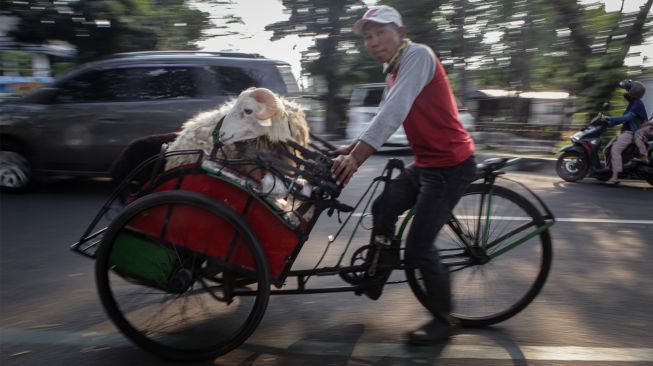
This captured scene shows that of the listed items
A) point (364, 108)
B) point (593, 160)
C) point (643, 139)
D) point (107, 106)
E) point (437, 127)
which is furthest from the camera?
point (364, 108)

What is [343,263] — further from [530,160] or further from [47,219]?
[530,160]

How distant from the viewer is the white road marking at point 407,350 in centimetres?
271

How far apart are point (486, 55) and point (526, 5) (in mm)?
2370

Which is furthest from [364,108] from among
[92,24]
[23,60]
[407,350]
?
[23,60]

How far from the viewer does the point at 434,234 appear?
2.79m

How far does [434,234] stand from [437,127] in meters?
0.56

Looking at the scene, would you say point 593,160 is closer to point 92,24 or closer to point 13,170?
point 13,170

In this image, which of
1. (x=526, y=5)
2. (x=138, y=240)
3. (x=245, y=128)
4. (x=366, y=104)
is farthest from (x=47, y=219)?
(x=526, y=5)

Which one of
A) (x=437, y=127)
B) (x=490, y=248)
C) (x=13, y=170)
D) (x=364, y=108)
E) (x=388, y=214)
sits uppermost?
(x=437, y=127)

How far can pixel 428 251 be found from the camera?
9.23 ft

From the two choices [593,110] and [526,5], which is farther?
[526,5]

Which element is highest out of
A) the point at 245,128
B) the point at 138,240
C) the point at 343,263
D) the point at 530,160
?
the point at 245,128

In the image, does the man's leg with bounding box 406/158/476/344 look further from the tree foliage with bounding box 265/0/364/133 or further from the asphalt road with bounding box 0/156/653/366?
the tree foliage with bounding box 265/0/364/133

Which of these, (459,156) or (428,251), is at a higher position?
(459,156)
